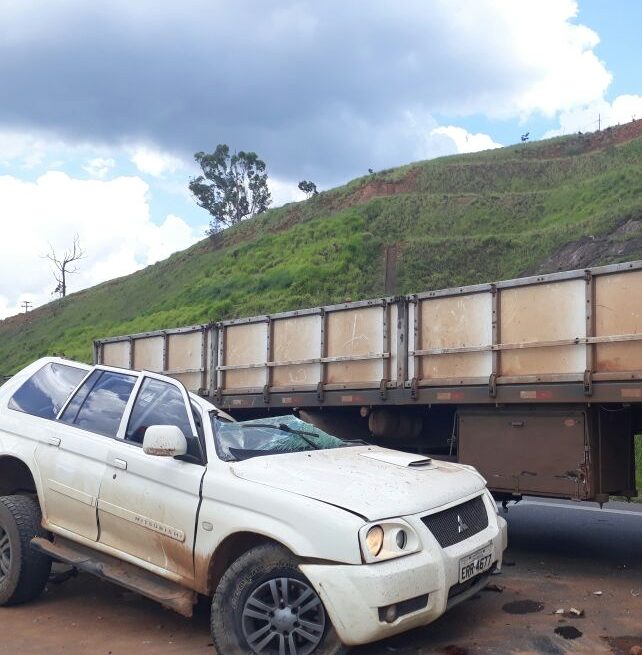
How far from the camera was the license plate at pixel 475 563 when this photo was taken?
422 cm

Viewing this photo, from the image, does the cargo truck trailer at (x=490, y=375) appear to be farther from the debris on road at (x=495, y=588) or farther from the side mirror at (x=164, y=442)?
the side mirror at (x=164, y=442)

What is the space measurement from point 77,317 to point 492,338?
46.8 m

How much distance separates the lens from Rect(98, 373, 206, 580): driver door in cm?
458

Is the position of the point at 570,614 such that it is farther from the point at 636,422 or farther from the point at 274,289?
the point at 274,289

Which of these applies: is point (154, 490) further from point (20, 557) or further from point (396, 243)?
point (396, 243)

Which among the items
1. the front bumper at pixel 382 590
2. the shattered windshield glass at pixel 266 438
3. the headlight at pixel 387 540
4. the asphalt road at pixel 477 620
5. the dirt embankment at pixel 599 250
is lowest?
the asphalt road at pixel 477 620

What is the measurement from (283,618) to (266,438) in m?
1.37

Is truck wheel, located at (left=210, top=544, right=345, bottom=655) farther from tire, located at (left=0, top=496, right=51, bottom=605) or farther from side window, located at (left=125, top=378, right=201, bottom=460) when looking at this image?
tire, located at (left=0, top=496, right=51, bottom=605)

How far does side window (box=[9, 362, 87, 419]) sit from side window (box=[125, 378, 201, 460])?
763 mm

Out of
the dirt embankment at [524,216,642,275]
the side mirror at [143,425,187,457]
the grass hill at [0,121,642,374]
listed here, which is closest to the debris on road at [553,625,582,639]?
the side mirror at [143,425,187,457]

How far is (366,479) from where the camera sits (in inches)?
173

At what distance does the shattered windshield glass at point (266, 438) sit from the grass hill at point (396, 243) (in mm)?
22408

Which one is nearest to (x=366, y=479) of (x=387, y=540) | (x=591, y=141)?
(x=387, y=540)

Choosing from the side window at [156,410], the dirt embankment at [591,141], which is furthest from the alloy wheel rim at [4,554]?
the dirt embankment at [591,141]
